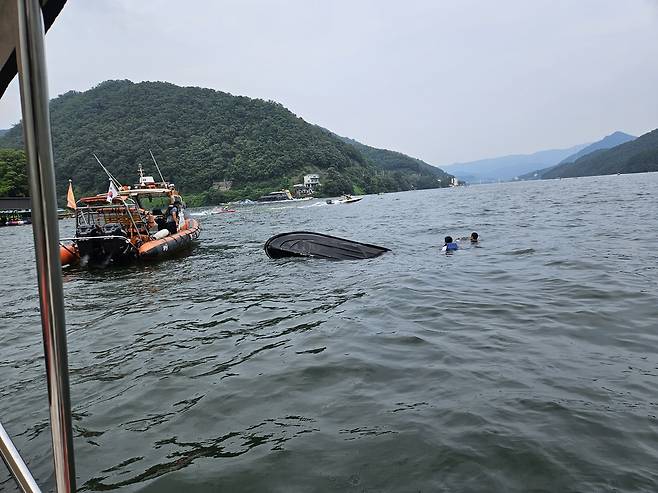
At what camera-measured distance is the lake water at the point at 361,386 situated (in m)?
3.06

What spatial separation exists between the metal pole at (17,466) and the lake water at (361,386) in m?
0.71

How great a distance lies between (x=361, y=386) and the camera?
4383 millimetres

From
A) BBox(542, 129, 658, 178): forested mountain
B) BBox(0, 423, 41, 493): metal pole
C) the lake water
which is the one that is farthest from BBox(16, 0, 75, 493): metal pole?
BBox(542, 129, 658, 178): forested mountain

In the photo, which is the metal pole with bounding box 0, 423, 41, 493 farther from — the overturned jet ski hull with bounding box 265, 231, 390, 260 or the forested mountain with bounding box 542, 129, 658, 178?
the forested mountain with bounding box 542, 129, 658, 178

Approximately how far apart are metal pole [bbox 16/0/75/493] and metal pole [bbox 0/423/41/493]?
0.59 meters

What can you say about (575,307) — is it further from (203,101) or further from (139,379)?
(203,101)

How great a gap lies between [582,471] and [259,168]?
96.0 metres

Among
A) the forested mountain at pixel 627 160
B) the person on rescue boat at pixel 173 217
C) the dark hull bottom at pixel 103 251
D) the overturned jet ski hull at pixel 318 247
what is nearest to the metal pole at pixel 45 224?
the overturned jet ski hull at pixel 318 247

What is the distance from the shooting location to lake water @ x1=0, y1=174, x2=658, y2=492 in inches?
120

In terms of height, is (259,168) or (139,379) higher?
(259,168)

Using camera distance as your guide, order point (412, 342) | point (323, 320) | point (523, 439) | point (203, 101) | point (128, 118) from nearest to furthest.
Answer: point (523, 439)
point (412, 342)
point (323, 320)
point (128, 118)
point (203, 101)

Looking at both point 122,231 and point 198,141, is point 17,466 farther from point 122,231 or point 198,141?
point 198,141

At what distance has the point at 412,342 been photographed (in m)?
5.52

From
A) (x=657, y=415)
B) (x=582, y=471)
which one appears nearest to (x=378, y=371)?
(x=582, y=471)
